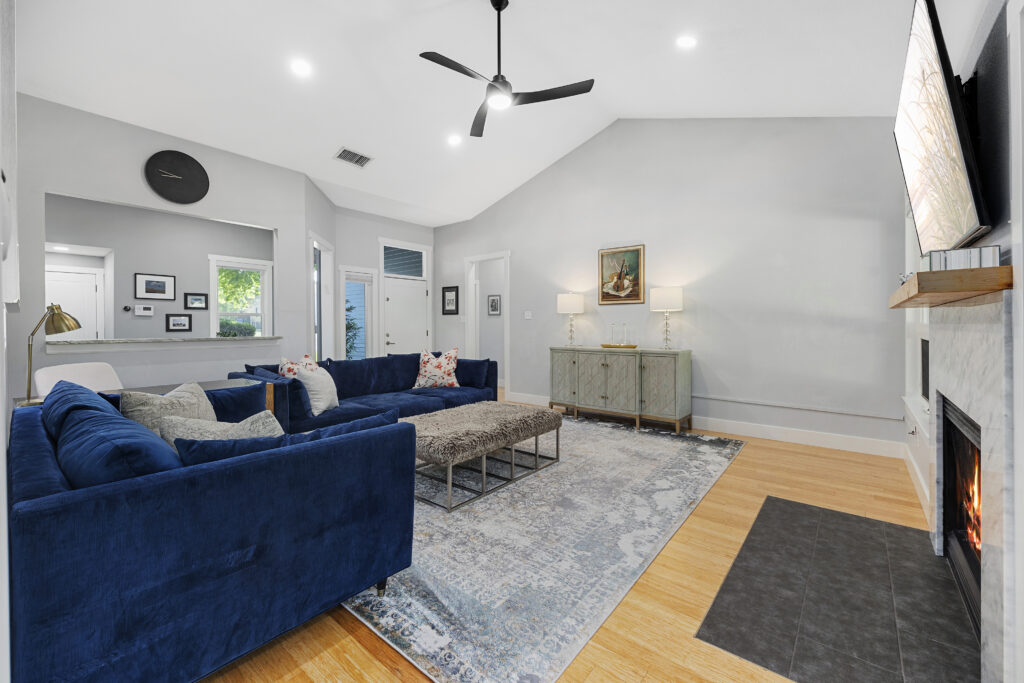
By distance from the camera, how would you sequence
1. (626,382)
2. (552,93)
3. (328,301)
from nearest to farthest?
(552,93) → (626,382) → (328,301)

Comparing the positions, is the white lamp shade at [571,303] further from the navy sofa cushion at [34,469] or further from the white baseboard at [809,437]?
the navy sofa cushion at [34,469]

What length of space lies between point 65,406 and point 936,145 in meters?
3.11

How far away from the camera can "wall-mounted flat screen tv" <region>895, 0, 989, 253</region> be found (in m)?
1.34

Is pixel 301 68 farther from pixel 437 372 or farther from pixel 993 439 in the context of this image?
pixel 993 439

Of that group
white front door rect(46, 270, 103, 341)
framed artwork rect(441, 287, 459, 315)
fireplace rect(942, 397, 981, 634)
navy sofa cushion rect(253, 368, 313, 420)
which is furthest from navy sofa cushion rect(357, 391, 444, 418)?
fireplace rect(942, 397, 981, 634)

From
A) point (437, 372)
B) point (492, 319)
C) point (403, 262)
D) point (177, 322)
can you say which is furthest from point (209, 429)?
point (492, 319)

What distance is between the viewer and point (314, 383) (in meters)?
3.52

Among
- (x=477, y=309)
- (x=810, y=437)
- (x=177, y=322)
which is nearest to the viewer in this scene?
(x=810, y=437)

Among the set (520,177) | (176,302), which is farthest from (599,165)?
(176,302)

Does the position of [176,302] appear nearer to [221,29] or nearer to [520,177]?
[221,29]

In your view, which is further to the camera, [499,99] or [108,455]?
[499,99]

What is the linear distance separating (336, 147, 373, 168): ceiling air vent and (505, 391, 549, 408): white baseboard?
334cm

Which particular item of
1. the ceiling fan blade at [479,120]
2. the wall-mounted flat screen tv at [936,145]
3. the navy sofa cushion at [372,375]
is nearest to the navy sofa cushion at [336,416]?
the navy sofa cushion at [372,375]

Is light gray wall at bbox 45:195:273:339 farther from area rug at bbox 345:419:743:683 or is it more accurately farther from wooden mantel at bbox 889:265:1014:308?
wooden mantel at bbox 889:265:1014:308
